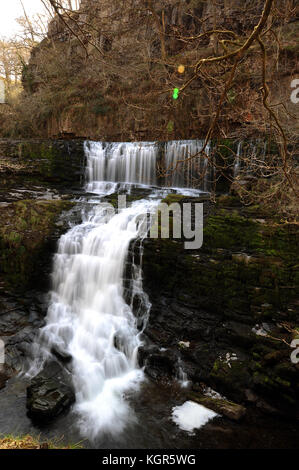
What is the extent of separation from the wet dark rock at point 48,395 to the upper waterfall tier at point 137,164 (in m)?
7.21

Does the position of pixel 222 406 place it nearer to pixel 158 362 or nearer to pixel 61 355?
pixel 158 362

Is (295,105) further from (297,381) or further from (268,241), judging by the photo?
(297,381)

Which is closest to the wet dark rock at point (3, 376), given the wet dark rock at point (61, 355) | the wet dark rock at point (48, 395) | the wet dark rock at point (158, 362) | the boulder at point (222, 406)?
the wet dark rock at point (48, 395)

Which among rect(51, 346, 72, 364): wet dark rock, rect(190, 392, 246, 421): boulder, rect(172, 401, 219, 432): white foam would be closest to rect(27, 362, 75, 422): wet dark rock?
rect(51, 346, 72, 364): wet dark rock

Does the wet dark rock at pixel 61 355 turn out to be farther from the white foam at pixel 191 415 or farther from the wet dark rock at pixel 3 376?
the white foam at pixel 191 415

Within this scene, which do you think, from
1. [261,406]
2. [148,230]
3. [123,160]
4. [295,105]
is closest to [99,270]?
[148,230]

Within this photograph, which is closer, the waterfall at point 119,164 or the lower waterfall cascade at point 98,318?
the lower waterfall cascade at point 98,318

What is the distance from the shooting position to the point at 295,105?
27.0ft

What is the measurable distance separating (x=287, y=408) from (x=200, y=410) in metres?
1.36

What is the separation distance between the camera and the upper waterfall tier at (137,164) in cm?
1053

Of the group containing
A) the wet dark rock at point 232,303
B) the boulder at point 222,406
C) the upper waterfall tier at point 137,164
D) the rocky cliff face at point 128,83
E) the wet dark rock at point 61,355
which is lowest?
the boulder at point 222,406

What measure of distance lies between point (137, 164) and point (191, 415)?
8.56 meters

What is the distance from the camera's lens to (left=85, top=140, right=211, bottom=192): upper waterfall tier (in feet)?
34.6

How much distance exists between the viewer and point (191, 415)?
186 inches
